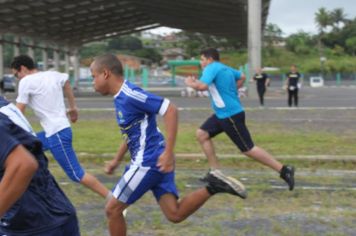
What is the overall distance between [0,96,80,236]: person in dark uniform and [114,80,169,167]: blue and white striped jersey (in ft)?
5.59

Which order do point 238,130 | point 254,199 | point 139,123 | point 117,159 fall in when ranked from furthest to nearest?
1. point 238,130
2. point 254,199
3. point 117,159
4. point 139,123

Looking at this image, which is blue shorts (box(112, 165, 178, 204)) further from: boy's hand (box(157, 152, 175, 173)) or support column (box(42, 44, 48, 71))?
support column (box(42, 44, 48, 71))

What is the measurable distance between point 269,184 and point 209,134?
106 cm

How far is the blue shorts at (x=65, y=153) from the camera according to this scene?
21.9ft

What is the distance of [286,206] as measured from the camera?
269 inches

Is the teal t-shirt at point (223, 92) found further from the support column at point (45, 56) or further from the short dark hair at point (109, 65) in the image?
the support column at point (45, 56)

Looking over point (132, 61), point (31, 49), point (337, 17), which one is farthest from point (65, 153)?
point (337, 17)

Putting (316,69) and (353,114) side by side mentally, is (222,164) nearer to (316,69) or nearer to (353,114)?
(353,114)

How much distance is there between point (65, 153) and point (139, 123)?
2.17 m

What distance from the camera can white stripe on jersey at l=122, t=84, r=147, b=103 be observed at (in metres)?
4.69

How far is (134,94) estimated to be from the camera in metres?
4.71

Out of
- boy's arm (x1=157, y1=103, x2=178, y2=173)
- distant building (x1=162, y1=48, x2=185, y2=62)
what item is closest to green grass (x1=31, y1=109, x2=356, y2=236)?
boy's arm (x1=157, y1=103, x2=178, y2=173)

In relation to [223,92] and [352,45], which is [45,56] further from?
[352,45]

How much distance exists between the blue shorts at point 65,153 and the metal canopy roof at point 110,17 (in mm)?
36889
